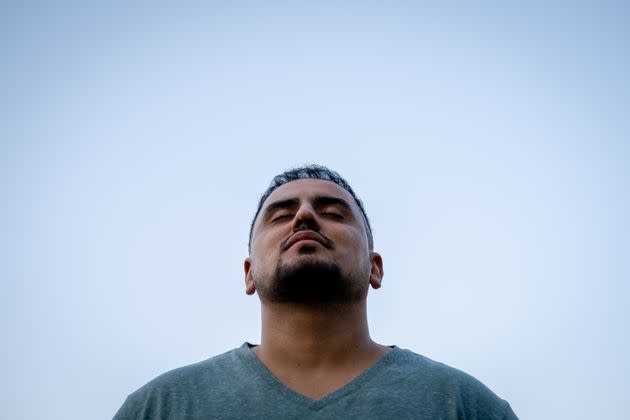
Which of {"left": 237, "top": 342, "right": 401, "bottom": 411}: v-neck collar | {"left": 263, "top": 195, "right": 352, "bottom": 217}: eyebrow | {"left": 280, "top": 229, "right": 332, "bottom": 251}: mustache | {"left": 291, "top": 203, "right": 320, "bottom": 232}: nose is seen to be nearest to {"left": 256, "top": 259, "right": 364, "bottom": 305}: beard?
{"left": 280, "top": 229, "right": 332, "bottom": 251}: mustache

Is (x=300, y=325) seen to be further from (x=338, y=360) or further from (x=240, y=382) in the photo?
(x=240, y=382)

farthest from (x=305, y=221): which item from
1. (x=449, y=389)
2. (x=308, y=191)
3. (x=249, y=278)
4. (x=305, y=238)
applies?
(x=449, y=389)

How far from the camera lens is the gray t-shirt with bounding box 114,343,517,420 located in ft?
8.85

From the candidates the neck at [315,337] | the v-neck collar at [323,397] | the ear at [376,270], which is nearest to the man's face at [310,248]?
the ear at [376,270]

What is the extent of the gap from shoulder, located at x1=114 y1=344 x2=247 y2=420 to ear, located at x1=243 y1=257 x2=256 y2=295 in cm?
91

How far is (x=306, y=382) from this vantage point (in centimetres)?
304

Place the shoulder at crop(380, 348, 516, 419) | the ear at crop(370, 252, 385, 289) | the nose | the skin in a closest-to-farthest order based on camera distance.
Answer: the shoulder at crop(380, 348, 516, 419), the skin, the nose, the ear at crop(370, 252, 385, 289)

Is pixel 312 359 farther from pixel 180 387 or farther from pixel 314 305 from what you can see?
pixel 180 387

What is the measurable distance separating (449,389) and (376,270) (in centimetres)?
170

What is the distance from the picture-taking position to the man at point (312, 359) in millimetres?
2756

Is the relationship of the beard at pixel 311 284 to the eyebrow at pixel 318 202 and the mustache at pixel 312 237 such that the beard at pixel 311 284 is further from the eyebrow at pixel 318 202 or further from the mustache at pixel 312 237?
the eyebrow at pixel 318 202

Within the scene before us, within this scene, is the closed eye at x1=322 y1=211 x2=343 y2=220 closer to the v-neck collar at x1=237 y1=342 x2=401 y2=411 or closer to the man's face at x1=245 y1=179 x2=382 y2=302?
the man's face at x1=245 y1=179 x2=382 y2=302

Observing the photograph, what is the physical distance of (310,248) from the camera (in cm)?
363

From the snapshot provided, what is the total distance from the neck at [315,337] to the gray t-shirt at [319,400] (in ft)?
0.80
